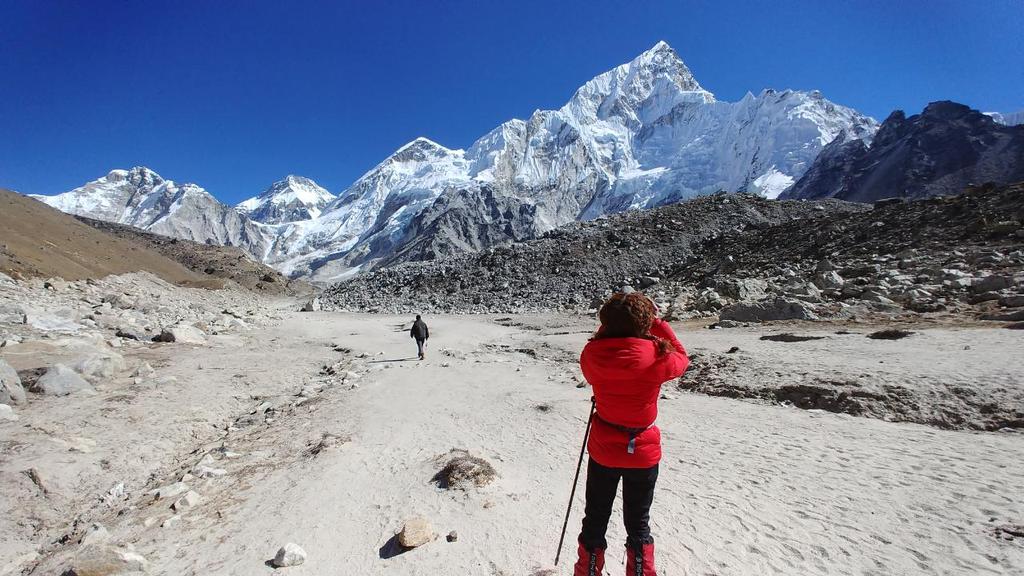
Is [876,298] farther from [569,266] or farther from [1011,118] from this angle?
[1011,118]

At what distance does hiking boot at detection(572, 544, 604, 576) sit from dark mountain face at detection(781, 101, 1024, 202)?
127 metres

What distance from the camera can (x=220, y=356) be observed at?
662 inches

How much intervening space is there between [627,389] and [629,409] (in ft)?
0.62

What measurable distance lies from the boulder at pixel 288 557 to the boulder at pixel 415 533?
1.04 m

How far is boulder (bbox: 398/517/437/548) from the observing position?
4832 millimetres

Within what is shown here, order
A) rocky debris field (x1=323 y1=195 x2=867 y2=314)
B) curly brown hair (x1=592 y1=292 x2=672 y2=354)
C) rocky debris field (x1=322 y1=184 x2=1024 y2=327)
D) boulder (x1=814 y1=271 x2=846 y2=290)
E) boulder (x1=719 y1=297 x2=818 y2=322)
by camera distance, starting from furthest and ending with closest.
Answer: rocky debris field (x1=323 y1=195 x2=867 y2=314)
boulder (x1=814 y1=271 x2=846 y2=290)
boulder (x1=719 y1=297 x2=818 y2=322)
rocky debris field (x1=322 y1=184 x2=1024 y2=327)
curly brown hair (x1=592 y1=292 x2=672 y2=354)

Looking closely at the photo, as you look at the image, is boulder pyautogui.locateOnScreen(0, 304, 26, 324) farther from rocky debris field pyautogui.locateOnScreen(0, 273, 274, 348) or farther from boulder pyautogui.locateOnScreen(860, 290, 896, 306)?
boulder pyautogui.locateOnScreen(860, 290, 896, 306)

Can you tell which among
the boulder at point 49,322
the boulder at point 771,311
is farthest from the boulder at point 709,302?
the boulder at point 49,322

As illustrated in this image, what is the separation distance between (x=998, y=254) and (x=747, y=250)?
685 inches

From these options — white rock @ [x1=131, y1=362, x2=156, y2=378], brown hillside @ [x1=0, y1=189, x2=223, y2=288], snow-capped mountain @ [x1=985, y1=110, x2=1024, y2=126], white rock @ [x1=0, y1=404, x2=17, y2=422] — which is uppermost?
snow-capped mountain @ [x1=985, y1=110, x2=1024, y2=126]

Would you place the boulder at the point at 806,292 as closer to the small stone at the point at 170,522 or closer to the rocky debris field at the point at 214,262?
the small stone at the point at 170,522

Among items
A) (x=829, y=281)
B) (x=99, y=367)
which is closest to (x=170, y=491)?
(x=99, y=367)

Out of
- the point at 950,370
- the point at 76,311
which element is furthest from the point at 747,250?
the point at 76,311

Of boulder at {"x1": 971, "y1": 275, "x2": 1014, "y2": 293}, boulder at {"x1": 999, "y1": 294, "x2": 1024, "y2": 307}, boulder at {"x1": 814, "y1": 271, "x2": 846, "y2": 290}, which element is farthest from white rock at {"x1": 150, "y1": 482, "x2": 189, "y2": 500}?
boulder at {"x1": 971, "y1": 275, "x2": 1014, "y2": 293}
